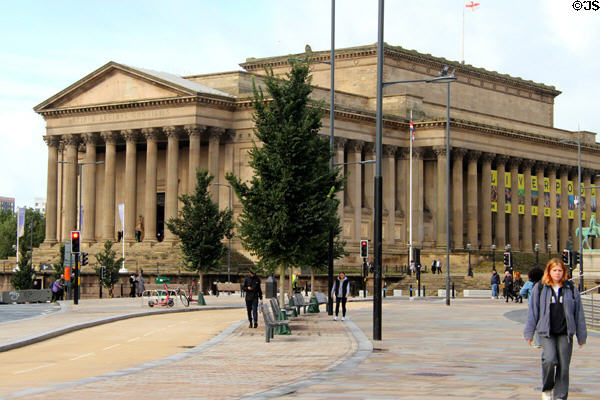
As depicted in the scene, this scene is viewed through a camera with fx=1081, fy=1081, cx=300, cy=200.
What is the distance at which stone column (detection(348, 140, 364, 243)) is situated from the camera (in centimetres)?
9600

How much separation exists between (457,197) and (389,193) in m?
7.40

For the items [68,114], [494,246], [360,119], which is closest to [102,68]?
[68,114]

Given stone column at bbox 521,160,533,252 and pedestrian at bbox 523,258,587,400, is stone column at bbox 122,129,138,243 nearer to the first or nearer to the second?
stone column at bbox 521,160,533,252

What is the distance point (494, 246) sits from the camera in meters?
101

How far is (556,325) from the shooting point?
1523 centimetres

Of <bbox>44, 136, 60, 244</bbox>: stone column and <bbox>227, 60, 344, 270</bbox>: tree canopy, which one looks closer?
<bbox>227, 60, 344, 270</bbox>: tree canopy

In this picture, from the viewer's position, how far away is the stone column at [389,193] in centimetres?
9975

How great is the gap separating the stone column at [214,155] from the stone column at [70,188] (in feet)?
41.2

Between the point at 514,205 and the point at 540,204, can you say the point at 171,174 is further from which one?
the point at 540,204

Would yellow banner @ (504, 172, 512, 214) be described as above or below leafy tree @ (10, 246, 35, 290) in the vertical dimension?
above

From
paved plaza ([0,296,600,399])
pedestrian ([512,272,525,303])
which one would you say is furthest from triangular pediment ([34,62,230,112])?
paved plaza ([0,296,600,399])

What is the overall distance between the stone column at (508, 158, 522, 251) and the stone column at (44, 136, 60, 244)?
4581 cm

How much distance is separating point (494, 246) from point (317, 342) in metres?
75.1

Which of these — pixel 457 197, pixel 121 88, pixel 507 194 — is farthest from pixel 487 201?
pixel 121 88
